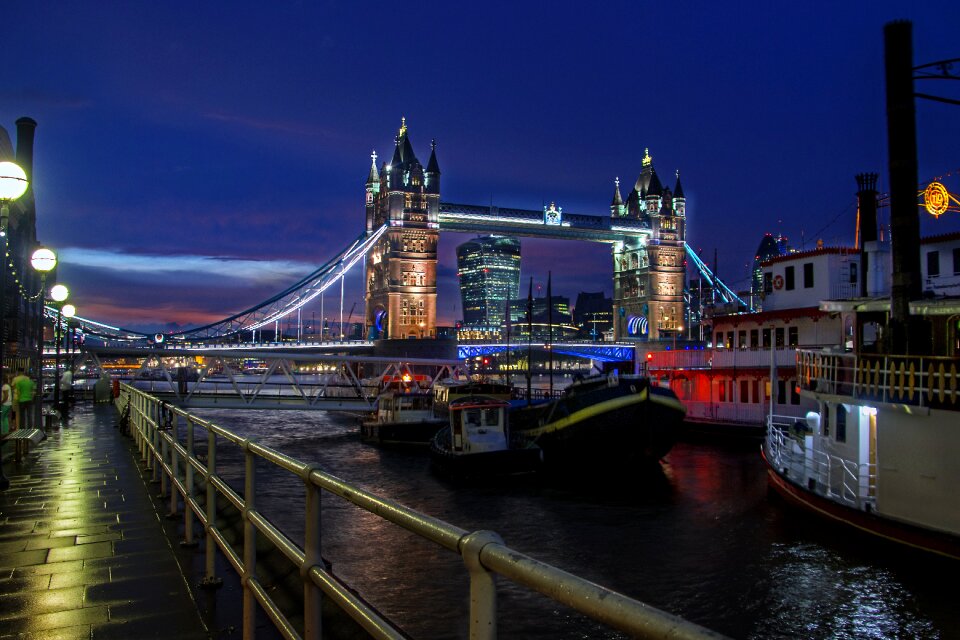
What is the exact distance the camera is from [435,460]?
30.1 metres

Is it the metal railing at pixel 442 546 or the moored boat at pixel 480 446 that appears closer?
the metal railing at pixel 442 546

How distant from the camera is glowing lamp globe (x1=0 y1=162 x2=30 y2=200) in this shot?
10203 mm

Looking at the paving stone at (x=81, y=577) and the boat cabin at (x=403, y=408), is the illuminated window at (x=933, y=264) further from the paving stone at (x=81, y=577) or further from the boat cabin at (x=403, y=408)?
the boat cabin at (x=403, y=408)

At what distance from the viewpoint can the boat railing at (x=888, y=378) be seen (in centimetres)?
1419

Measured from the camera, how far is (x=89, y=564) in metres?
6.53

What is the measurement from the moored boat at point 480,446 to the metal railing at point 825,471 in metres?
8.75

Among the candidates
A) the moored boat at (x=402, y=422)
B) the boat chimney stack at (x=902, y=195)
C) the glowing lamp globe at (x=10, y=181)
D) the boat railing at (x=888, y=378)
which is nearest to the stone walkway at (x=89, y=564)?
the glowing lamp globe at (x=10, y=181)

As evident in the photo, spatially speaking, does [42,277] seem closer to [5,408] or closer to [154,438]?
[5,408]

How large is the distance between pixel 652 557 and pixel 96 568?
13.7 m

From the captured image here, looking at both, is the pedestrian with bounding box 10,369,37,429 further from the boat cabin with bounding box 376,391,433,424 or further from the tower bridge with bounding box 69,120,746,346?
the tower bridge with bounding box 69,120,746,346

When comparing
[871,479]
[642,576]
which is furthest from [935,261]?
[642,576]

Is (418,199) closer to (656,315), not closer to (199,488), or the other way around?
(656,315)

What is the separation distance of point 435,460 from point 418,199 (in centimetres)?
7912

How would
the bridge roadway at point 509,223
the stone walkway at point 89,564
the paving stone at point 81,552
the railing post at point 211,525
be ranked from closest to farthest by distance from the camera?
the stone walkway at point 89,564 < the railing post at point 211,525 < the paving stone at point 81,552 < the bridge roadway at point 509,223
